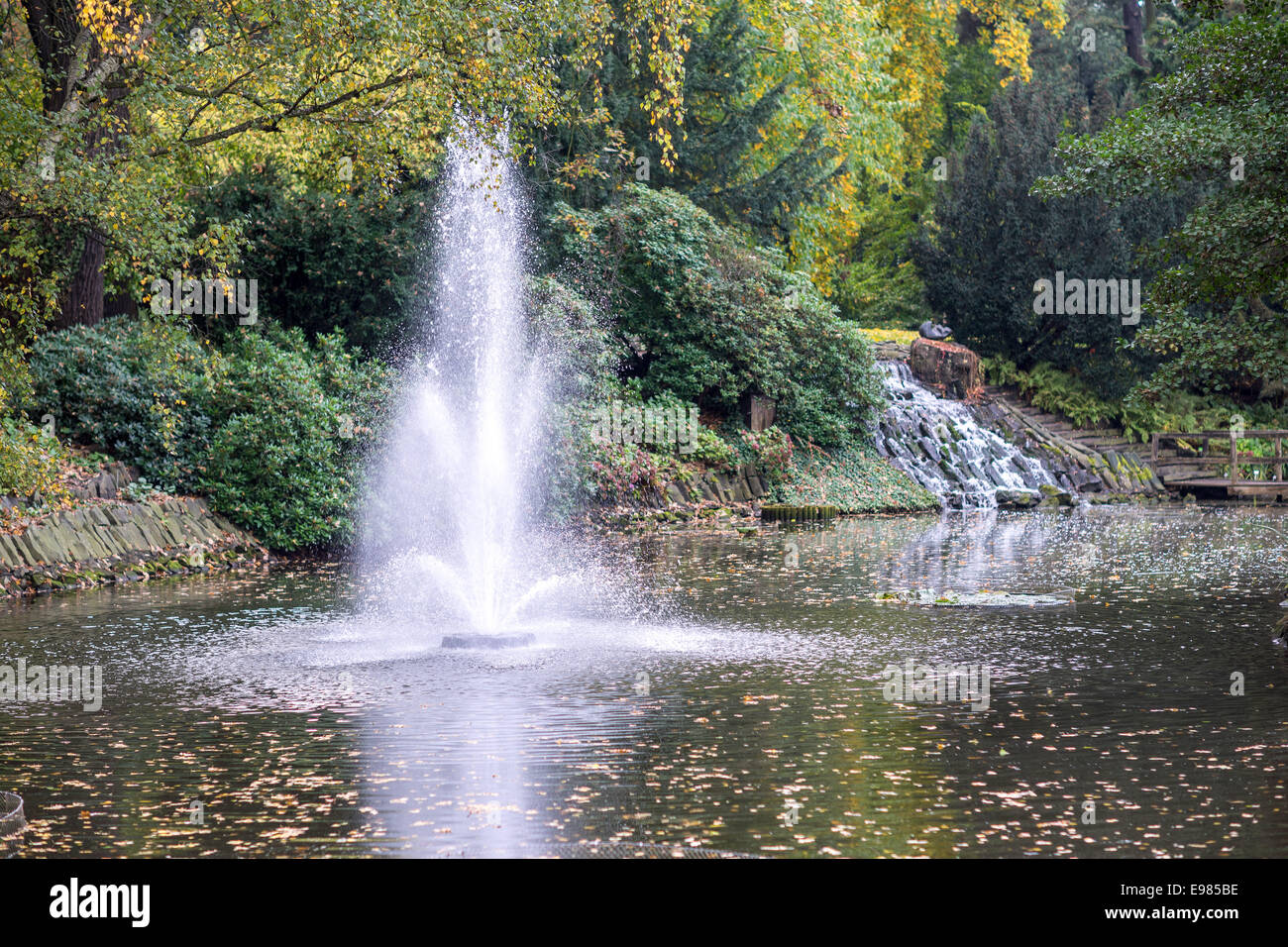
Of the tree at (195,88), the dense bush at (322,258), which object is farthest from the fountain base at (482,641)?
the dense bush at (322,258)

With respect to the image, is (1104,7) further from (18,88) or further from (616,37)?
(18,88)

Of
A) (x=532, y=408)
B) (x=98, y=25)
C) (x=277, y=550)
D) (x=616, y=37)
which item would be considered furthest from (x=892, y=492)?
(x=98, y=25)

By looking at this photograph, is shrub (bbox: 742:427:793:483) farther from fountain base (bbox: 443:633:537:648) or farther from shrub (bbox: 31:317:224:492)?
fountain base (bbox: 443:633:537:648)

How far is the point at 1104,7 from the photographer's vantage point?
55406 millimetres

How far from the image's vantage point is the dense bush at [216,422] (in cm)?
1817

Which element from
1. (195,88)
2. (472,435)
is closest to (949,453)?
(472,435)

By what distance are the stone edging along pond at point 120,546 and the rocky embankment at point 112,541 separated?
1 cm

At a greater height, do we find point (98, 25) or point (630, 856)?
point (98, 25)

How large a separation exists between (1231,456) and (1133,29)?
80.8 feet

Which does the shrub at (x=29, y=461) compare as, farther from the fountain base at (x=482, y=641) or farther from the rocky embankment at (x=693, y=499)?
the rocky embankment at (x=693, y=499)

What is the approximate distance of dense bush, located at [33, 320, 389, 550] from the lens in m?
18.2

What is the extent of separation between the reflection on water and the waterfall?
15433mm

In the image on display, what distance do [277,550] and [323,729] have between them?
11.2 m

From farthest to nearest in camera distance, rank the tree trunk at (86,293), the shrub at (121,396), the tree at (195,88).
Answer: the tree trunk at (86,293)
the shrub at (121,396)
the tree at (195,88)
